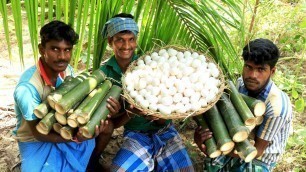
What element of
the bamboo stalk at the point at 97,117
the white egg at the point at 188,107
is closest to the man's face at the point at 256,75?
the white egg at the point at 188,107

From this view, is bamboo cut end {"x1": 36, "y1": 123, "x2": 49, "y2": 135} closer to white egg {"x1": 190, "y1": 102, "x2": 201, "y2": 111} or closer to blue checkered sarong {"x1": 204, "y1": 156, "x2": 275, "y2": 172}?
white egg {"x1": 190, "y1": 102, "x2": 201, "y2": 111}

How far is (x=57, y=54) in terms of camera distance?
2844 mm

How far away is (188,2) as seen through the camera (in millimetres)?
2990

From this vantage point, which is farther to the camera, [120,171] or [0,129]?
[0,129]

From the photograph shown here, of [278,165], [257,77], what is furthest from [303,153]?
[257,77]

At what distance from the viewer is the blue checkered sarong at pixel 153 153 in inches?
126

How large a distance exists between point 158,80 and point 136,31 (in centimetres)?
59

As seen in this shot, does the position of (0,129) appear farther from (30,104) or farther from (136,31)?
(136,31)

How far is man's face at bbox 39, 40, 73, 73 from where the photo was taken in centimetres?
284

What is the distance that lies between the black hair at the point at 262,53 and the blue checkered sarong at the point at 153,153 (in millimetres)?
975

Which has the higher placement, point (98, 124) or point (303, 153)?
point (98, 124)

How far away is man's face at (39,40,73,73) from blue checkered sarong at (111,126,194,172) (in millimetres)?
867

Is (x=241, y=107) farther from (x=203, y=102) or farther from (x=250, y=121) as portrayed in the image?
(x=203, y=102)

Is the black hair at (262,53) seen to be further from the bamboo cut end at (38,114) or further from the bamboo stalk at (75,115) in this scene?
the bamboo cut end at (38,114)
